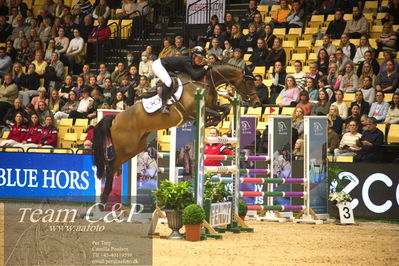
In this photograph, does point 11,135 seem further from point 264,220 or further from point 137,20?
point 264,220

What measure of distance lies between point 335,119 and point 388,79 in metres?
1.43

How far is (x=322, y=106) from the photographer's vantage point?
13539 mm

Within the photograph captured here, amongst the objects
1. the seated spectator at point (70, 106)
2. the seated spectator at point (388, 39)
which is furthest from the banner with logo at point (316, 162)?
the seated spectator at point (70, 106)

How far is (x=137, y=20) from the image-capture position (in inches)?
746

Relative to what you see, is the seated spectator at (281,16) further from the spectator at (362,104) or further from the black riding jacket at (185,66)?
the black riding jacket at (185,66)

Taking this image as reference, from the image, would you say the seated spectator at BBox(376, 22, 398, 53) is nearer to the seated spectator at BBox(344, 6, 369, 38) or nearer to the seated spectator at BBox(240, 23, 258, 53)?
the seated spectator at BBox(344, 6, 369, 38)

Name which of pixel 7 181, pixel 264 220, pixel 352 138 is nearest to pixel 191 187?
pixel 264 220

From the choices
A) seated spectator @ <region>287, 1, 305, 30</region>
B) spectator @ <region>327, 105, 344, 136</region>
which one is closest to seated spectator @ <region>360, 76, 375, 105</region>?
spectator @ <region>327, 105, 344, 136</region>

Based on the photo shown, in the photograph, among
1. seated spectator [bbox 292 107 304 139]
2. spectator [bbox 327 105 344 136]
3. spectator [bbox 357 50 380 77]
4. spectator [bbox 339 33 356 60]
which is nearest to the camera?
seated spectator [bbox 292 107 304 139]

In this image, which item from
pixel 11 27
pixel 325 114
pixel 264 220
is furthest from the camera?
pixel 11 27

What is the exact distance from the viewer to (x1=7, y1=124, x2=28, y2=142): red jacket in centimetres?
1577

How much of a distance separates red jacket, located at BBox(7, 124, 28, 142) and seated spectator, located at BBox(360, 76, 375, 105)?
23.1 feet

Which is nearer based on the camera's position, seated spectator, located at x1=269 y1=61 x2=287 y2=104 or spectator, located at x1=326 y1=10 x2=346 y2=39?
seated spectator, located at x1=269 y1=61 x2=287 y2=104

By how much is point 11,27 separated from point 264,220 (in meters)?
11.6
